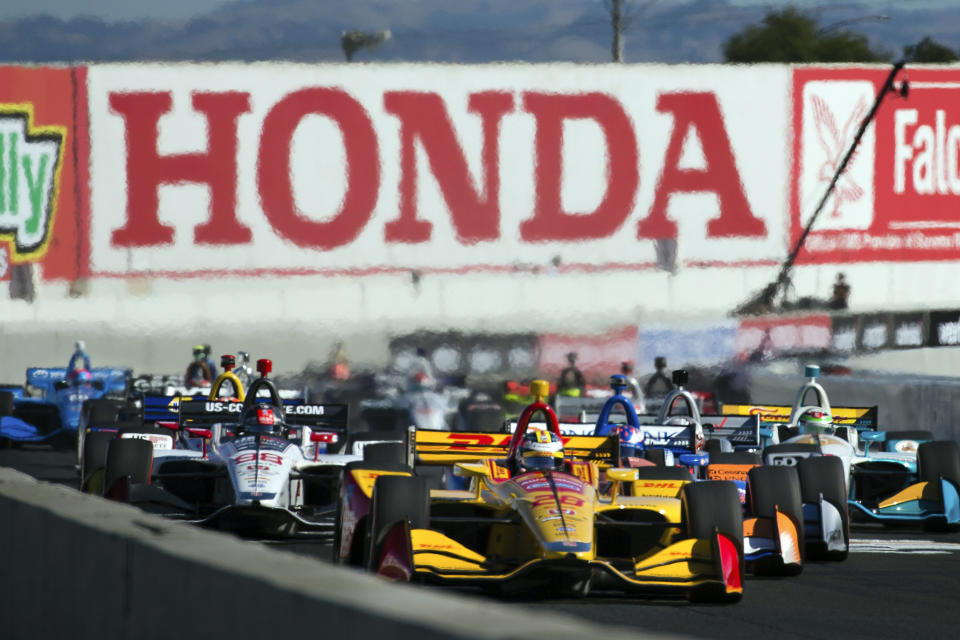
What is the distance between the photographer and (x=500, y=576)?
31.3 ft

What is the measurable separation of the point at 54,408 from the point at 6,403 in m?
0.73

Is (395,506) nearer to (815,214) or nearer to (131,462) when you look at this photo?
(131,462)

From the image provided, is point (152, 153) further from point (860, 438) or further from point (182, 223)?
point (860, 438)

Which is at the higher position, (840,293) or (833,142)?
(833,142)

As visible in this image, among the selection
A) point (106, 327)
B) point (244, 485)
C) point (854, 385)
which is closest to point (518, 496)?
point (244, 485)

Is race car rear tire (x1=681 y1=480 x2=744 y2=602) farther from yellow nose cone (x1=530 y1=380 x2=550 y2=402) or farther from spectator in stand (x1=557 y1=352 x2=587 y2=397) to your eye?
spectator in stand (x1=557 y1=352 x2=587 y2=397)

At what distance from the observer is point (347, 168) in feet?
143

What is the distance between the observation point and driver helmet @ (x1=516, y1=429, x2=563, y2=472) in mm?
11211

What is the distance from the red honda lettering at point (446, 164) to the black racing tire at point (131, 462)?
1162 inches

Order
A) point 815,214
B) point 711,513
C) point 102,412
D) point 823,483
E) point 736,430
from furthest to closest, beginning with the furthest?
point 815,214
point 102,412
point 736,430
point 823,483
point 711,513

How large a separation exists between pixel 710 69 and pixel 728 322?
7847 mm

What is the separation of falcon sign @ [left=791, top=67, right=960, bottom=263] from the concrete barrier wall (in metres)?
39.5

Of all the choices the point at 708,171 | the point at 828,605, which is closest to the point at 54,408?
the point at 828,605

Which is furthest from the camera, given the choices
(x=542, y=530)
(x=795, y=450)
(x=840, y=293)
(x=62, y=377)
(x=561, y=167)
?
(x=561, y=167)
